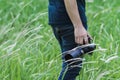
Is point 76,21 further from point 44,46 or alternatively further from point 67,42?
point 44,46

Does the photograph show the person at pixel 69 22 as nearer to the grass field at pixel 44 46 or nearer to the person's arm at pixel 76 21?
the person's arm at pixel 76 21

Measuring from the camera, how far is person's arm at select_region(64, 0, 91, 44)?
2.74 metres

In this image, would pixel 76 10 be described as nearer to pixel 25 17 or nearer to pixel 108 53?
pixel 108 53

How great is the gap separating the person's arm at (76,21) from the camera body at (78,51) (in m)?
0.05

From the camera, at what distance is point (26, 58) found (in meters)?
3.52

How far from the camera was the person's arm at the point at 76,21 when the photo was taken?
2.74 meters

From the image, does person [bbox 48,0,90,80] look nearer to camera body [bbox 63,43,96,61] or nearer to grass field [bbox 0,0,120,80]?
camera body [bbox 63,43,96,61]

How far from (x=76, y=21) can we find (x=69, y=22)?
13 centimetres

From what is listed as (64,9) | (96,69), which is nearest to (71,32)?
(64,9)

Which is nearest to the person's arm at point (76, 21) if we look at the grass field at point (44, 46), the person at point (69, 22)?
the person at point (69, 22)

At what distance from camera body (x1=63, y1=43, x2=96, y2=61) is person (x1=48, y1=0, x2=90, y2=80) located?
3cm

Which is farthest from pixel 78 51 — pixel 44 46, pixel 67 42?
pixel 44 46

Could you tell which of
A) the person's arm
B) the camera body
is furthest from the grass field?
the person's arm

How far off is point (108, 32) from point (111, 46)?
656 millimetres
